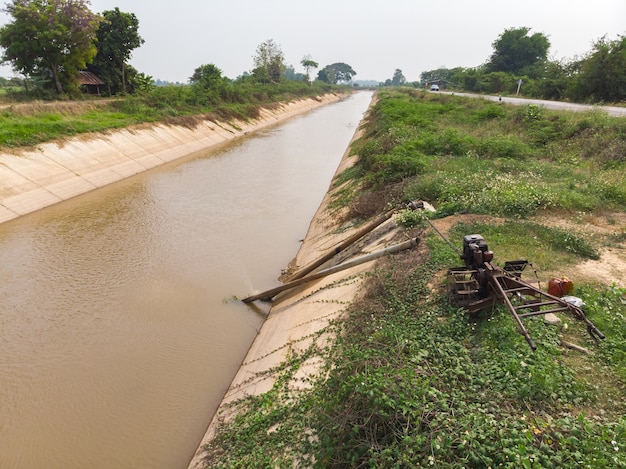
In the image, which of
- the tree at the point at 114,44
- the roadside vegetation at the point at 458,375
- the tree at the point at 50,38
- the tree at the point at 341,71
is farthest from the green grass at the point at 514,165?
the tree at the point at 341,71

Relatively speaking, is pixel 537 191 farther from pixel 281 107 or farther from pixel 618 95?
pixel 281 107

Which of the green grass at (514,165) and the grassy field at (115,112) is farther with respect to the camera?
the grassy field at (115,112)

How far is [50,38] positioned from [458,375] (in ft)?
110

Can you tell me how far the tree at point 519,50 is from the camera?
184ft

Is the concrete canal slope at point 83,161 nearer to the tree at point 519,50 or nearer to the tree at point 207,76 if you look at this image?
the tree at point 207,76

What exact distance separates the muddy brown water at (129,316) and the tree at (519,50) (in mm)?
54804

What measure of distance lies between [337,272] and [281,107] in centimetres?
5529

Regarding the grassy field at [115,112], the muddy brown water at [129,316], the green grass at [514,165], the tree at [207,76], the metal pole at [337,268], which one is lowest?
the muddy brown water at [129,316]

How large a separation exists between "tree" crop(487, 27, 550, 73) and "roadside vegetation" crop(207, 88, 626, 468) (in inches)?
2283

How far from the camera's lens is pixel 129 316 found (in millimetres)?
9234

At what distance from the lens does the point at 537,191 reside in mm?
10188

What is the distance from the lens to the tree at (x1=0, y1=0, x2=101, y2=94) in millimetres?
25906

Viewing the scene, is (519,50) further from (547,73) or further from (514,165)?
(514,165)

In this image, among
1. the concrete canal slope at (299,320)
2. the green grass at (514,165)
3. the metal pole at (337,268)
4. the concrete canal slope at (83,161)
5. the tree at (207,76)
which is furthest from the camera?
the tree at (207,76)
